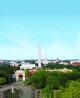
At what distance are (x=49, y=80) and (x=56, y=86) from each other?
9.19 feet

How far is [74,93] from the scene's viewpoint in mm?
24609

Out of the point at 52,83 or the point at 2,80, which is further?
the point at 2,80

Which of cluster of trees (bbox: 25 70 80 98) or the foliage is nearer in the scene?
cluster of trees (bbox: 25 70 80 98)

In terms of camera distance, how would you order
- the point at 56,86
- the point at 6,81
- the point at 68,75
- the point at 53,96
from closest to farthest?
1. the point at 53,96
2. the point at 56,86
3. the point at 68,75
4. the point at 6,81

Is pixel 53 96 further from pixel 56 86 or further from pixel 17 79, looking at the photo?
pixel 17 79

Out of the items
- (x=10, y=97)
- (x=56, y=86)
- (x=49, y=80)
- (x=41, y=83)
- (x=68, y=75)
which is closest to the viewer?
(x=10, y=97)

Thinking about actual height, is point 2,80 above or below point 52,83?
above

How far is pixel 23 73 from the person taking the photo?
58.8 metres

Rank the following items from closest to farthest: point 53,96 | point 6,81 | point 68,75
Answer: point 53,96 < point 68,75 < point 6,81

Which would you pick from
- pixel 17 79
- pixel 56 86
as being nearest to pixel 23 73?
pixel 17 79

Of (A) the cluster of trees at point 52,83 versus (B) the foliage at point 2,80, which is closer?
(A) the cluster of trees at point 52,83

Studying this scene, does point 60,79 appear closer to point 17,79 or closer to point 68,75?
point 68,75

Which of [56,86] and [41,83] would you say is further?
[41,83]

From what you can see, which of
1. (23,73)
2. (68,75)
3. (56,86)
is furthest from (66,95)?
(23,73)
